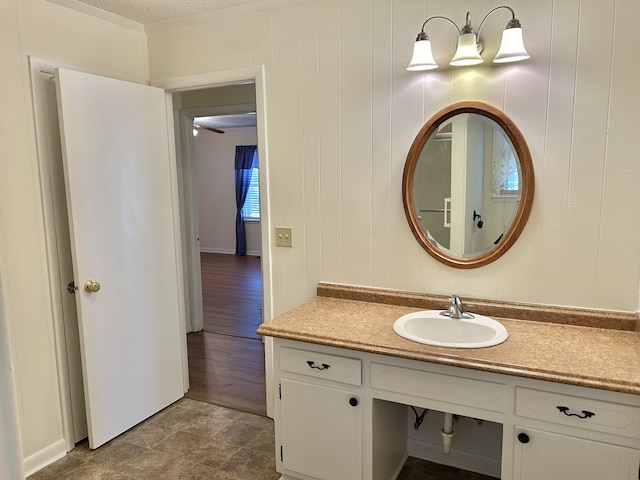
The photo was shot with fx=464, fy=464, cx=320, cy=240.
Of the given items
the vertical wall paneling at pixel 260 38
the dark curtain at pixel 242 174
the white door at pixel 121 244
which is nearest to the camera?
the white door at pixel 121 244

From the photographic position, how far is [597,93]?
1878 millimetres

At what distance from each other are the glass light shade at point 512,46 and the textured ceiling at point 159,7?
132 centimetres

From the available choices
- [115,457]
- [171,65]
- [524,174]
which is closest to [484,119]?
[524,174]

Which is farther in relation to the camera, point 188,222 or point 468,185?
point 188,222

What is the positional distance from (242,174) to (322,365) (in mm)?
7217

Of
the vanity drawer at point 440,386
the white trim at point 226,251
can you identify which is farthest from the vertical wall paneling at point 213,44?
the white trim at point 226,251

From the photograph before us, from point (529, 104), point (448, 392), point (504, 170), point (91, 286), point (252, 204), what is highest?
point (529, 104)

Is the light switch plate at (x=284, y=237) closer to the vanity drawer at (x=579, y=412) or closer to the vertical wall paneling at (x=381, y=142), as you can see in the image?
the vertical wall paneling at (x=381, y=142)

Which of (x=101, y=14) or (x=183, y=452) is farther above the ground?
(x=101, y=14)

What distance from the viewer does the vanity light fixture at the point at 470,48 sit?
1.85 metres

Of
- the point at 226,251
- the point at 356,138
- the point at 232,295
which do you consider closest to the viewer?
the point at 356,138

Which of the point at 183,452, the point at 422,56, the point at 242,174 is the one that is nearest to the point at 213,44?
the point at 422,56

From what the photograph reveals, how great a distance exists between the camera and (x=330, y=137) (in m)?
2.43

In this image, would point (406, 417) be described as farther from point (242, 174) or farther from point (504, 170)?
point (242, 174)
